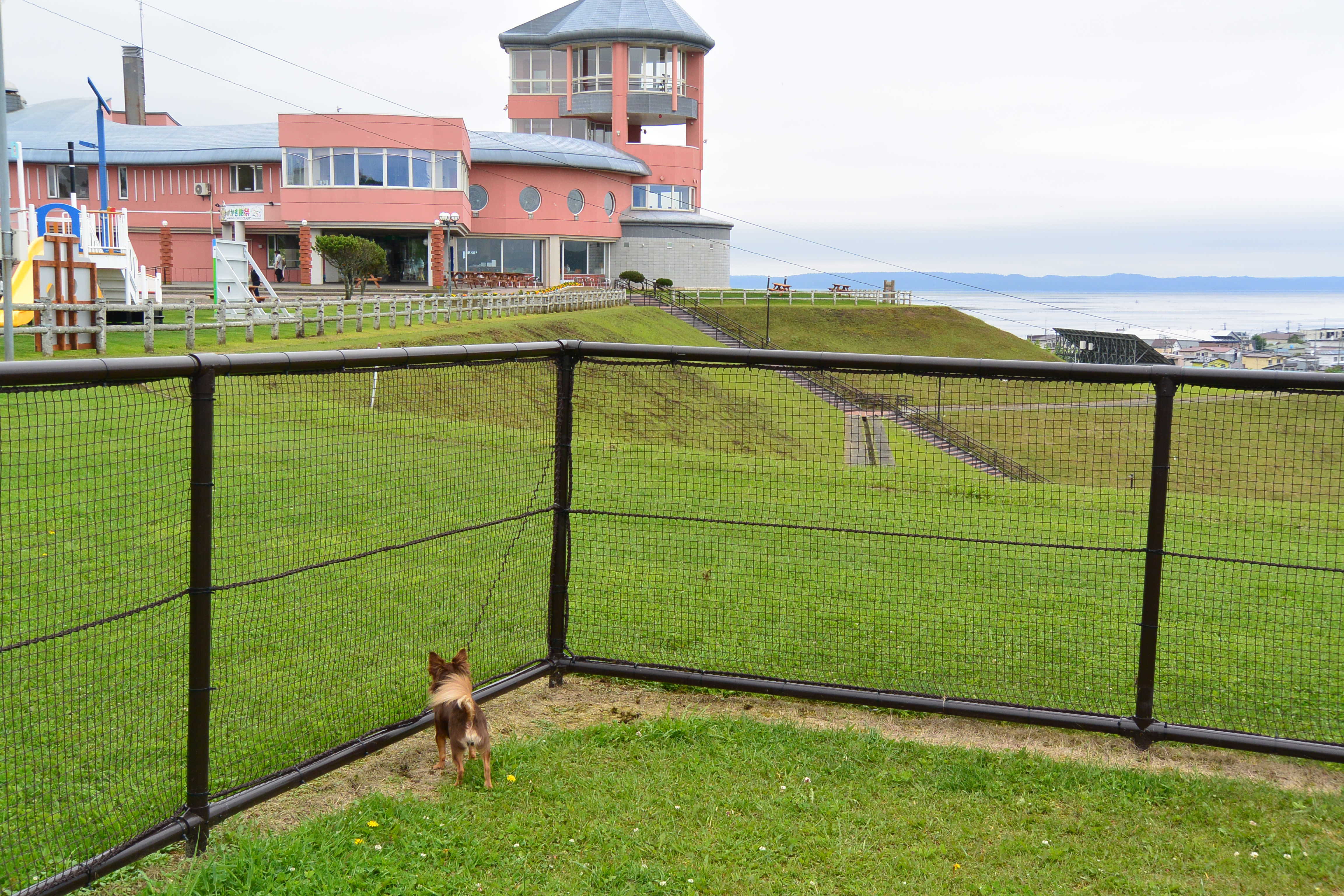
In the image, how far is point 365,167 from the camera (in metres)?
50.1

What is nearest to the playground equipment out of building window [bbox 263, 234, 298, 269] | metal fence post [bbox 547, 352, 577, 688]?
building window [bbox 263, 234, 298, 269]

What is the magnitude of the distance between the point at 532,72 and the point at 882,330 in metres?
31.1

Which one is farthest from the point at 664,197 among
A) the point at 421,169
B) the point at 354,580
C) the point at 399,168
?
the point at 354,580

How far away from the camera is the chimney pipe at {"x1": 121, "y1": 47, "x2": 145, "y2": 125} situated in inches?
2557

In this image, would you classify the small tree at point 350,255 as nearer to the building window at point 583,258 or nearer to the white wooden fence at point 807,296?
the building window at point 583,258

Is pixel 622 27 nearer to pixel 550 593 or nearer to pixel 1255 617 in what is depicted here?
pixel 1255 617

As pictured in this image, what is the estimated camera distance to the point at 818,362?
5.56 metres

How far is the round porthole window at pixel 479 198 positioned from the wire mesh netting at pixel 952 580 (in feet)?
155

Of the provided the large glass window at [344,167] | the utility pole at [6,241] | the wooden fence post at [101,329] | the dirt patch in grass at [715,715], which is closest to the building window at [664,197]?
the large glass window at [344,167]

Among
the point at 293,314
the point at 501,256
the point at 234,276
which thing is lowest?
the point at 293,314

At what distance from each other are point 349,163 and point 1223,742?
5031 centimetres

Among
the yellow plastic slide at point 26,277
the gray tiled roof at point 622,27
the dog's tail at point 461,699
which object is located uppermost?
the gray tiled roof at point 622,27

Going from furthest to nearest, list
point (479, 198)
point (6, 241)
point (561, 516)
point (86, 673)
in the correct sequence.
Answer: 1. point (479, 198)
2. point (6, 241)
3. point (561, 516)
4. point (86, 673)

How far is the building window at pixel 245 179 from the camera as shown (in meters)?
53.7
